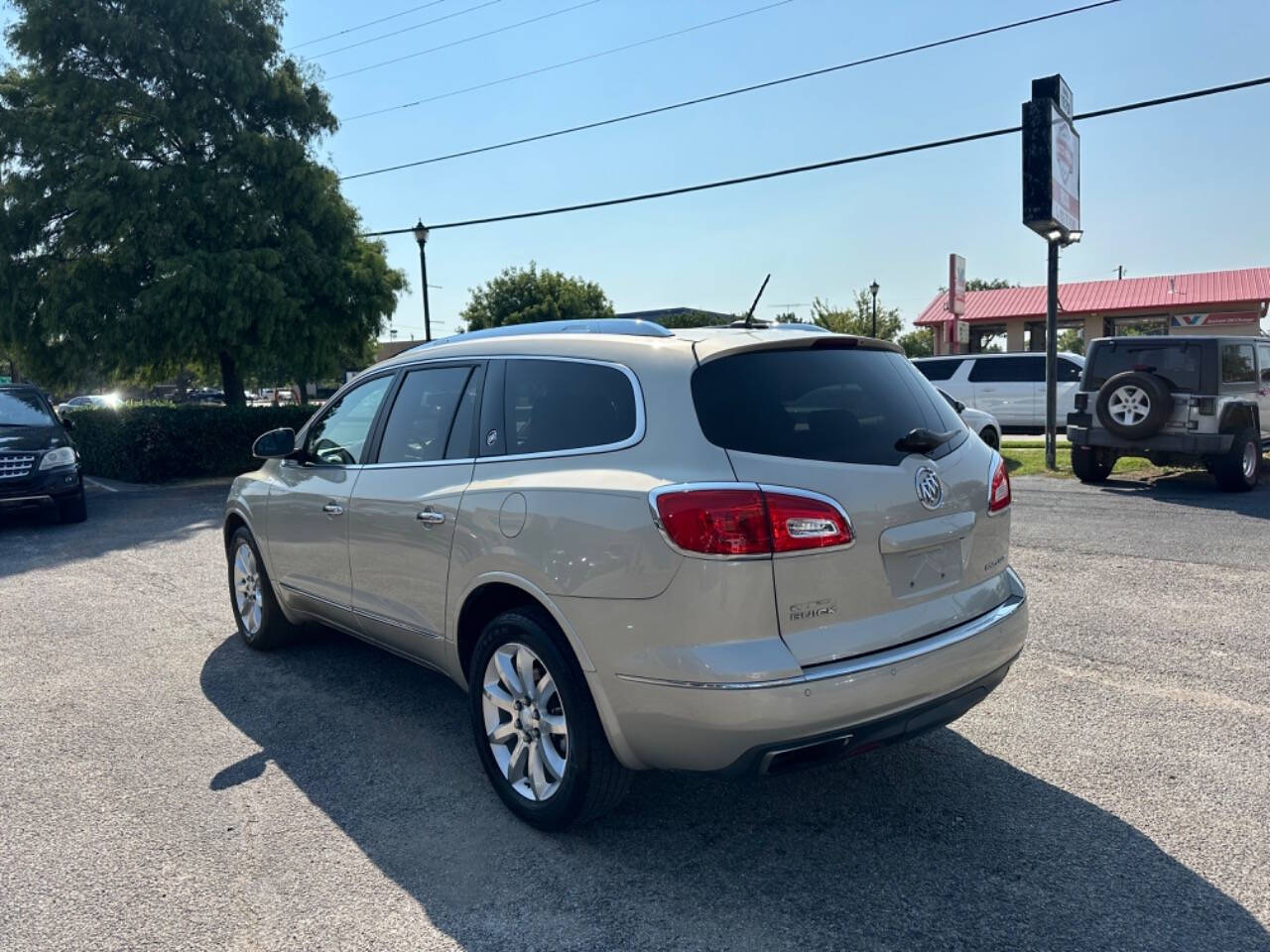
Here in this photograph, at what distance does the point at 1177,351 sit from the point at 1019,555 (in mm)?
5204

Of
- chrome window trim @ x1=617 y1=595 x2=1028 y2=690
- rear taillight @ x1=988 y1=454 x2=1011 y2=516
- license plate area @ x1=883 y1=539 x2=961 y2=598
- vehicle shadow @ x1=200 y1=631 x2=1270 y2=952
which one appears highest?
Result: rear taillight @ x1=988 y1=454 x2=1011 y2=516

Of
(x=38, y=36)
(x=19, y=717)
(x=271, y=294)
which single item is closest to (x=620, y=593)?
(x=19, y=717)

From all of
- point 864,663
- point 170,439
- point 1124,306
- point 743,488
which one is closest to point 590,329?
point 743,488

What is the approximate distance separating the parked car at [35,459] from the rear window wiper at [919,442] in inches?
433

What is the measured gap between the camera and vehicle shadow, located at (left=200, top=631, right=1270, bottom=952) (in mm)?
2779

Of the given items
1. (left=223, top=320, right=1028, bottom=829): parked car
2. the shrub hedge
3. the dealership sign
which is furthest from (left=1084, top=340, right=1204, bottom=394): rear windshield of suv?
the shrub hedge

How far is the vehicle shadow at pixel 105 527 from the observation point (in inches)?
376

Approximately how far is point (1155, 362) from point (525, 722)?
10.7 meters

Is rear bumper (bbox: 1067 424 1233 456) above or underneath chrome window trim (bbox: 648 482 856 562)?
underneath

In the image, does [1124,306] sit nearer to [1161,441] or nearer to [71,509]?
[1161,441]

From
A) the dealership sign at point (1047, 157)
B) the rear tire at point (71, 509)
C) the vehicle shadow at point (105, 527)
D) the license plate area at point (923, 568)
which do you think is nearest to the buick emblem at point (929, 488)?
the license plate area at point (923, 568)

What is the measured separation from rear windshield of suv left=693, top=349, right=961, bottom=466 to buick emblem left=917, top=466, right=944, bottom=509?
0.10m

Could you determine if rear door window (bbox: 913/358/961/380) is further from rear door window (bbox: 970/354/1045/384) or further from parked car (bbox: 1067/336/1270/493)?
parked car (bbox: 1067/336/1270/493)

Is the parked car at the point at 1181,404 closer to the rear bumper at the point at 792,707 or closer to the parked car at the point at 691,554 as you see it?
the parked car at the point at 691,554
